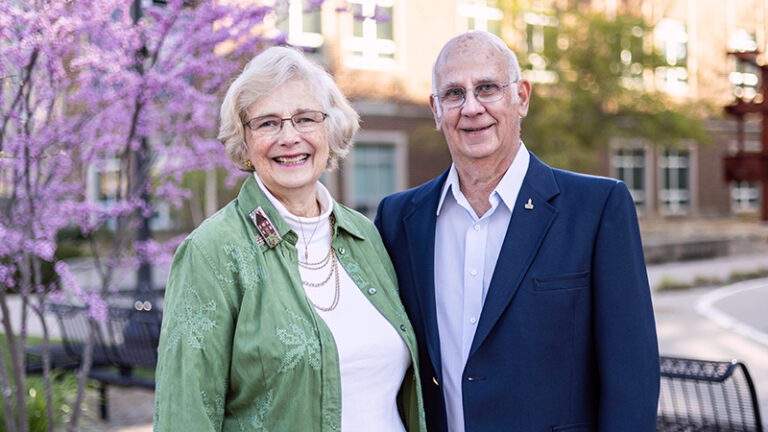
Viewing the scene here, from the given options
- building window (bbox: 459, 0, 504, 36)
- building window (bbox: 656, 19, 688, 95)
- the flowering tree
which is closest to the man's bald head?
the flowering tree

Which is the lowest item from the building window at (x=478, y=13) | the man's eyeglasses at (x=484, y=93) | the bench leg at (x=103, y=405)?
the bench leg at (x=103, y=405)

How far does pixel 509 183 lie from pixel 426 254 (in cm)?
38

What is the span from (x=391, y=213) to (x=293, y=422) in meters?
1.04

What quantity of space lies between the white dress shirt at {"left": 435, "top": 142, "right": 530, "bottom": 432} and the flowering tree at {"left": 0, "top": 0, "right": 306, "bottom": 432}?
2292mm

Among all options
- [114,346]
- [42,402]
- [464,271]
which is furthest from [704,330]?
[464,271]

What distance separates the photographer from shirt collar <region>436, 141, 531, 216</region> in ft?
9.07

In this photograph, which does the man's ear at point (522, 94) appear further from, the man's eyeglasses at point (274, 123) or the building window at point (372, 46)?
the building window at point (372, 46)

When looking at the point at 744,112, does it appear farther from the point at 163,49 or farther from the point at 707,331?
the point at 163,49

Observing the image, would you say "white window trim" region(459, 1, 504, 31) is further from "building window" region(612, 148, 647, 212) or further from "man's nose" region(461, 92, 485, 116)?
"man's nose" region(461, 92, 485, 116)

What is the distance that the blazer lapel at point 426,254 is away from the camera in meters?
2.73

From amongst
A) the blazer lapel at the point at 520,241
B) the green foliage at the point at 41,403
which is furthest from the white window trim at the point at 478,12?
the blazer lapel at the point at 520,241

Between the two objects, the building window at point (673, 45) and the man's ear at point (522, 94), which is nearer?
the man's ear at point (522, 94)

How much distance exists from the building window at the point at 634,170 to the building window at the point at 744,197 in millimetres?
5556

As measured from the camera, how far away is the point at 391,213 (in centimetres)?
315
